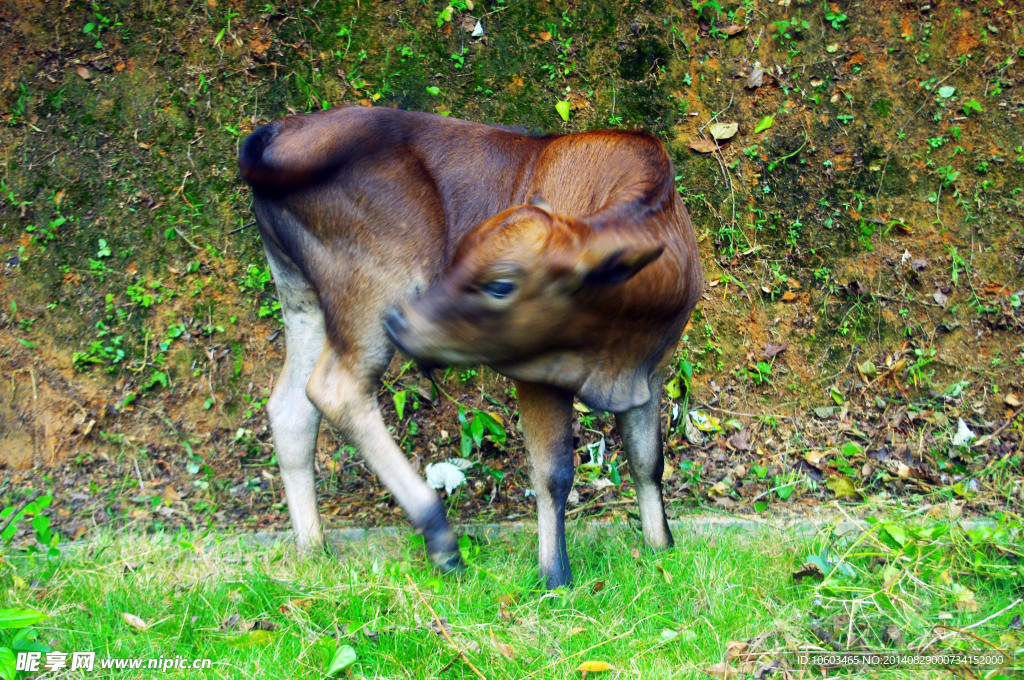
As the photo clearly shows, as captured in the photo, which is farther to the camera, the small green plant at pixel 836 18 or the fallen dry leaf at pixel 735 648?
the small green plant at pixel 836 18

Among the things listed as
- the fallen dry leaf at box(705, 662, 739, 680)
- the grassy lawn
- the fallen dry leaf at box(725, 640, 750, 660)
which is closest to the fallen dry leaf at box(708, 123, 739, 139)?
the grassy lawn

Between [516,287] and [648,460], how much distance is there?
1307 mm

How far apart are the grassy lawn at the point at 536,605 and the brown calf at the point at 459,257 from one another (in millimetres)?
267

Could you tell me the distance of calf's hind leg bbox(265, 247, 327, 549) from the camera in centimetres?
348

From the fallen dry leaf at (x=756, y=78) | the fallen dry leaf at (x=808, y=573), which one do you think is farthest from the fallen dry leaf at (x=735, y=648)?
the fallen dry leaf at (x=756, y=78)

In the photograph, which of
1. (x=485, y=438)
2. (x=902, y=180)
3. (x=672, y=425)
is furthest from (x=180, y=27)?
(x=902, y=180)

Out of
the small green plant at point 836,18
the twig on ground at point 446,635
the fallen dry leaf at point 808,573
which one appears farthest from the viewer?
the small green plant at point 836,18

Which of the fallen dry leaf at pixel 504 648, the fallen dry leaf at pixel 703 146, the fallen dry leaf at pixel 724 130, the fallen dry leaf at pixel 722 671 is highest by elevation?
the fallen dry leaf at pixel 724 130

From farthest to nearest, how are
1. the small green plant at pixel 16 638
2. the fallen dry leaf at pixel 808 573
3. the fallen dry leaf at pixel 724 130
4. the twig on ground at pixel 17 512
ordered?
1. the fallen dry leaf at pixel 724 130
2. the twig on ground at pixel 17 512
3. the fallen dry leaf at pixel 808 573
4. the small green plant at pixel 16 638

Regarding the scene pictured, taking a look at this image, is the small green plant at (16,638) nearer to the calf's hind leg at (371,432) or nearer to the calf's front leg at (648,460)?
the calf's hind leg at (371,432)

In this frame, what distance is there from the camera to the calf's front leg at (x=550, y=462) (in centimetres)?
317

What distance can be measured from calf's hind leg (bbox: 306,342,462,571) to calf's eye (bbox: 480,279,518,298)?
84 centimetres

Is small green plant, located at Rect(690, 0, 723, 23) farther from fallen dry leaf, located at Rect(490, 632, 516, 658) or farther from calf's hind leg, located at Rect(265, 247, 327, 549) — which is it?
fallen dry leaf, located at Rect(490, 632, 516, 658)

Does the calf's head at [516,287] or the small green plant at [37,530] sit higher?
the calf's head at [516,287]
